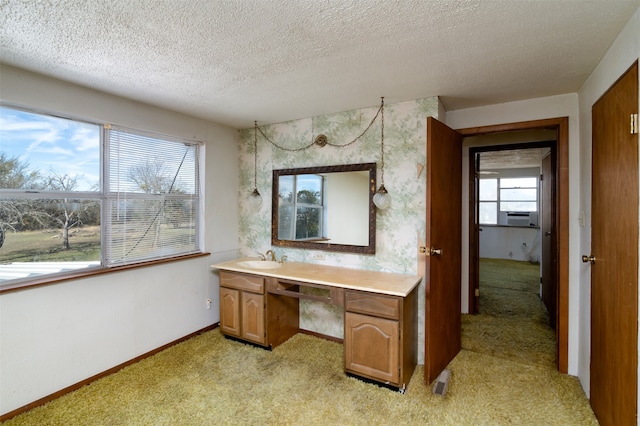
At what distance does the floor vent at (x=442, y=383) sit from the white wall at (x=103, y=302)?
7.76 ft

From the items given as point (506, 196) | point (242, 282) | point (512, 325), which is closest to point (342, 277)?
point (242, 282)

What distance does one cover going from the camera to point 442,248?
2418 millimetres

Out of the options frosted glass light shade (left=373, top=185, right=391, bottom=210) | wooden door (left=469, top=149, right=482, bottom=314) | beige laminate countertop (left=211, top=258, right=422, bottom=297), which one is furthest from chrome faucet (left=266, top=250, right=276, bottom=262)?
wooden door (left=469, top=149, right=482, bottom=314)

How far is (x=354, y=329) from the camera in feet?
7.78

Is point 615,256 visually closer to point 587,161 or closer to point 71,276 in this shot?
point 587,161

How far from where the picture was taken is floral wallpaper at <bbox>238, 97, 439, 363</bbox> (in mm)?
2639

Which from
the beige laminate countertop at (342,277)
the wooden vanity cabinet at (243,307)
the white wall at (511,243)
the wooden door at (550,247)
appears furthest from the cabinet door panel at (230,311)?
the white wall at (511,243)

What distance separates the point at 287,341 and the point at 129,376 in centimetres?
136

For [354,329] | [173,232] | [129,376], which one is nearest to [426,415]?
[354,329]

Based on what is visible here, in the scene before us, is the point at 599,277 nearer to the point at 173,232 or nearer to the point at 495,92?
the point at 495,92

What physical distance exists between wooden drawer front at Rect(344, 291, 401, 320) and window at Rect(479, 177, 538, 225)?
6.75 m

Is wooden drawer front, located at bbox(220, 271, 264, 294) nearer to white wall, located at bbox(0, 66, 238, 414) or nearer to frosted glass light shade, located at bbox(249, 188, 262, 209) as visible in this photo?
white wall, located at bbox(0, 66, 238, 414)

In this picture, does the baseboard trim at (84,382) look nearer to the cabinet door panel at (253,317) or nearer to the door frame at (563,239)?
the cabinet door panel at (253,317)

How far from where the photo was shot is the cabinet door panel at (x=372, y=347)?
7.25 feet
